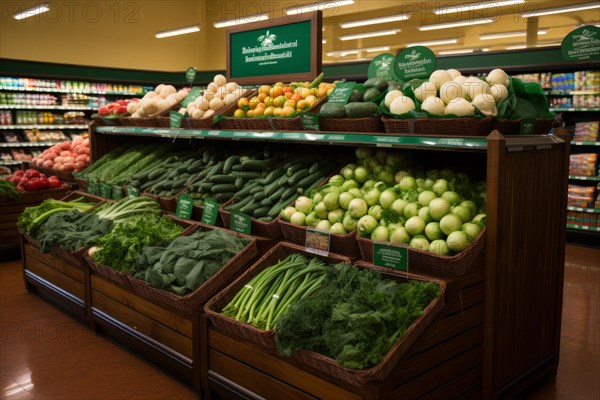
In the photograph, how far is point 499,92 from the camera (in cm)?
281

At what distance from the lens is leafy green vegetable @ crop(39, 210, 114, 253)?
13.1 feet

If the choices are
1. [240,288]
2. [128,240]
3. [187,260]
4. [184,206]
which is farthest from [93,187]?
[240,288]

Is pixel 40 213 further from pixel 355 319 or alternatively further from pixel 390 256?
pixel 355 319

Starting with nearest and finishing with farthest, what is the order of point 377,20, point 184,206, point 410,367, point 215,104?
point 410,367 < point 184,206 < point 215,104 < point 377,20

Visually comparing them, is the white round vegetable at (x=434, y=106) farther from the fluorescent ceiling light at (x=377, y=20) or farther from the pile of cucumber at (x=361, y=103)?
the fluorescent ceiling light at (x=377, y=20)

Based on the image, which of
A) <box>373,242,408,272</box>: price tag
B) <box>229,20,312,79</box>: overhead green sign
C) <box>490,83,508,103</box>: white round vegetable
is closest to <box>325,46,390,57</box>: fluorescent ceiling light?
<box>229,20,312,79</box>: overhead green sign

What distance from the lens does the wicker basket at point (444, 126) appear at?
2664mm

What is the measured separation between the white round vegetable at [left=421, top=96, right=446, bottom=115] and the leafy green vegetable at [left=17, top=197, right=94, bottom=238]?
3197 millimetres

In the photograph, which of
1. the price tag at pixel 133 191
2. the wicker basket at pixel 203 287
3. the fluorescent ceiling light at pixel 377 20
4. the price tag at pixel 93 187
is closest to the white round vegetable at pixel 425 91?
the wicker basket at pixel 203 287

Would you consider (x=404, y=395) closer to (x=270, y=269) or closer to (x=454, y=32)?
(x=270, y=269)

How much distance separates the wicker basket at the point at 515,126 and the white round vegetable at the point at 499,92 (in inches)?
5.8

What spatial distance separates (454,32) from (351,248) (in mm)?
11659

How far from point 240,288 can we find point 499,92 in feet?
5.54

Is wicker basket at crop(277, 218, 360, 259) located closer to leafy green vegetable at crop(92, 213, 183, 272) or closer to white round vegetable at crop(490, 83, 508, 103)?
leafy green vegetable at crop(92, 213, 183, 272)
